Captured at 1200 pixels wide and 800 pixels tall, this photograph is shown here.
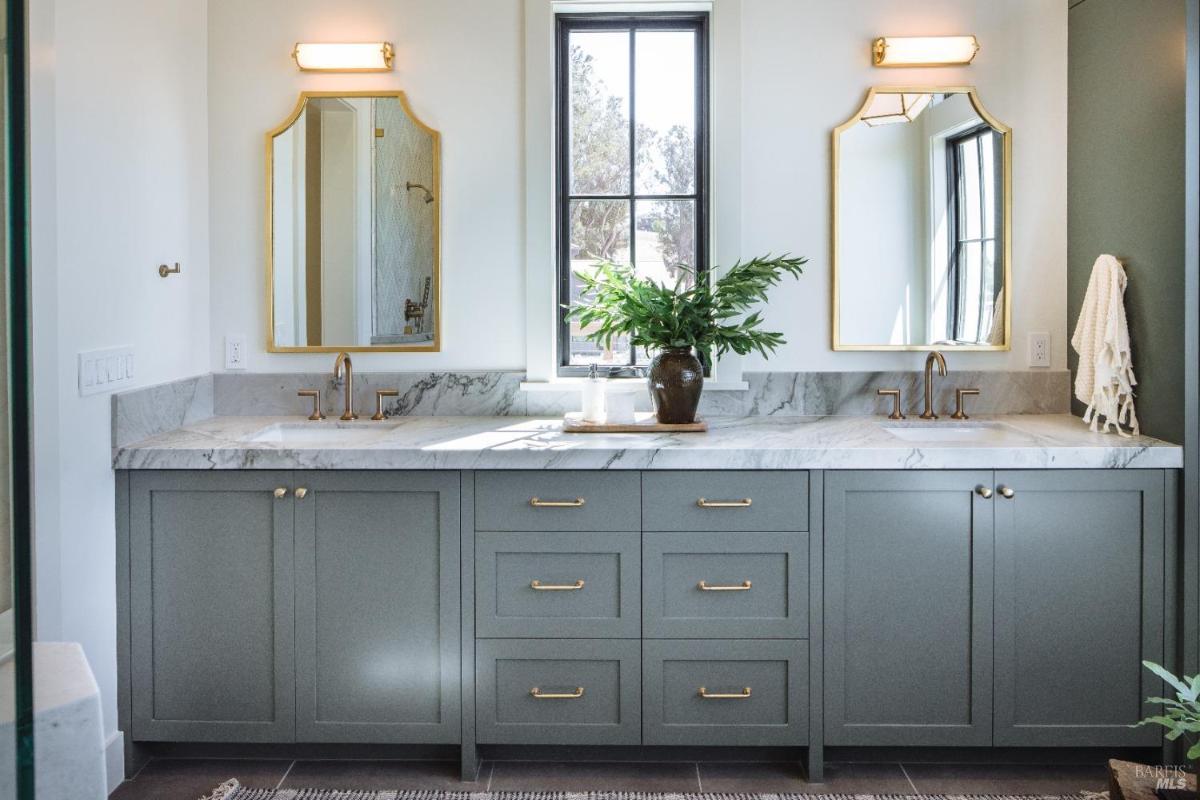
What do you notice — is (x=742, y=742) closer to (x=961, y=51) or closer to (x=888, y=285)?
(x=888, y=285)

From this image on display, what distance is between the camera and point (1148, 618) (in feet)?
8.64

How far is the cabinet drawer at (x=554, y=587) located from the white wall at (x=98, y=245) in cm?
94

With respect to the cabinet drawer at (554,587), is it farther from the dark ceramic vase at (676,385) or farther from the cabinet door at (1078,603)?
the cabinet door at (1078,603)

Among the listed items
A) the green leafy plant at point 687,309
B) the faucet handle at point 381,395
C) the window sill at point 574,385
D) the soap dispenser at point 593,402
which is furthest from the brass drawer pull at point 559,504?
the faucet handle at point 381,395

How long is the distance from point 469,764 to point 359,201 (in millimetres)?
1689

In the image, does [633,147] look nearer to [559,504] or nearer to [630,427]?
[630,427]

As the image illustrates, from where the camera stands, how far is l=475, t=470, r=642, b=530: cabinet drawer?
2.62 metres

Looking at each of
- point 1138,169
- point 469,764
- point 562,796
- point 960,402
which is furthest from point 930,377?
point 469,764

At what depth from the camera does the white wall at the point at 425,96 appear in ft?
10.6

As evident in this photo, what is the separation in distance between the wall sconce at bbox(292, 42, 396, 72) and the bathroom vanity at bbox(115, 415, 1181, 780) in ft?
4.12

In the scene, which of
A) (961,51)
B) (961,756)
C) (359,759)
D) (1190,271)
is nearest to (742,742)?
(961,756)

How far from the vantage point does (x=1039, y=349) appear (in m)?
3.23

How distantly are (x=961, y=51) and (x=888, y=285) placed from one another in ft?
2.40
